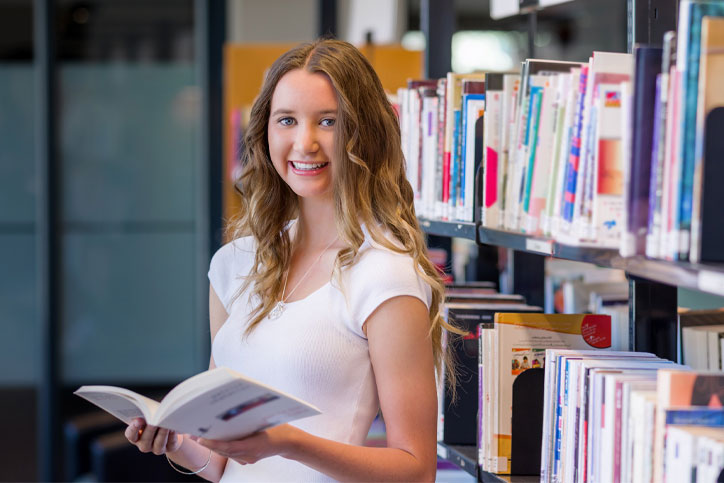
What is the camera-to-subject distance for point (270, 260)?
1838mm

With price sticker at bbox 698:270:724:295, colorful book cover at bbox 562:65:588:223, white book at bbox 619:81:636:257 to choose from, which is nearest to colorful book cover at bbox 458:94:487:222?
colorful book cover at bbox 562:65:588:223

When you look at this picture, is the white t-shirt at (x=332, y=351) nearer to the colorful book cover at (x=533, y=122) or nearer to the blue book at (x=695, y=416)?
the colorful book cover at (x=533, y=122)

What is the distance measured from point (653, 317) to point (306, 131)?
74cm

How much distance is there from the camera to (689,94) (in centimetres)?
113

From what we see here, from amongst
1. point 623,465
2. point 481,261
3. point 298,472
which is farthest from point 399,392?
point 481,261

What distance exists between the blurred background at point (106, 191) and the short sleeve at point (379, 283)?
338 cm

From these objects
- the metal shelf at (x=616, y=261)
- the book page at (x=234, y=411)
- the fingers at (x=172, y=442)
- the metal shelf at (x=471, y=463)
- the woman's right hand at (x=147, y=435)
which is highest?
the metal shelf at (x=616, y=261)

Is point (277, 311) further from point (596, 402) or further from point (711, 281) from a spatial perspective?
point (711, 281)

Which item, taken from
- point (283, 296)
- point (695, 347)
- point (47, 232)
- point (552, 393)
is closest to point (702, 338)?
point (695, 347)

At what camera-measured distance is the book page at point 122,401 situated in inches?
55.6

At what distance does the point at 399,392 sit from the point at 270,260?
47 cm

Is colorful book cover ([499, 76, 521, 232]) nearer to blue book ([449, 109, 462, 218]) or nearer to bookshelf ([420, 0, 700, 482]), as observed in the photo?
bookshelf ([420, 0, 700, 482])

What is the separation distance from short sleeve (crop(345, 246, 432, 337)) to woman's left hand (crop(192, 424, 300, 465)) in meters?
0.28

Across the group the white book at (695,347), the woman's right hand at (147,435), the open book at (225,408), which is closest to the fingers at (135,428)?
the woman's right hand at (147,435)
